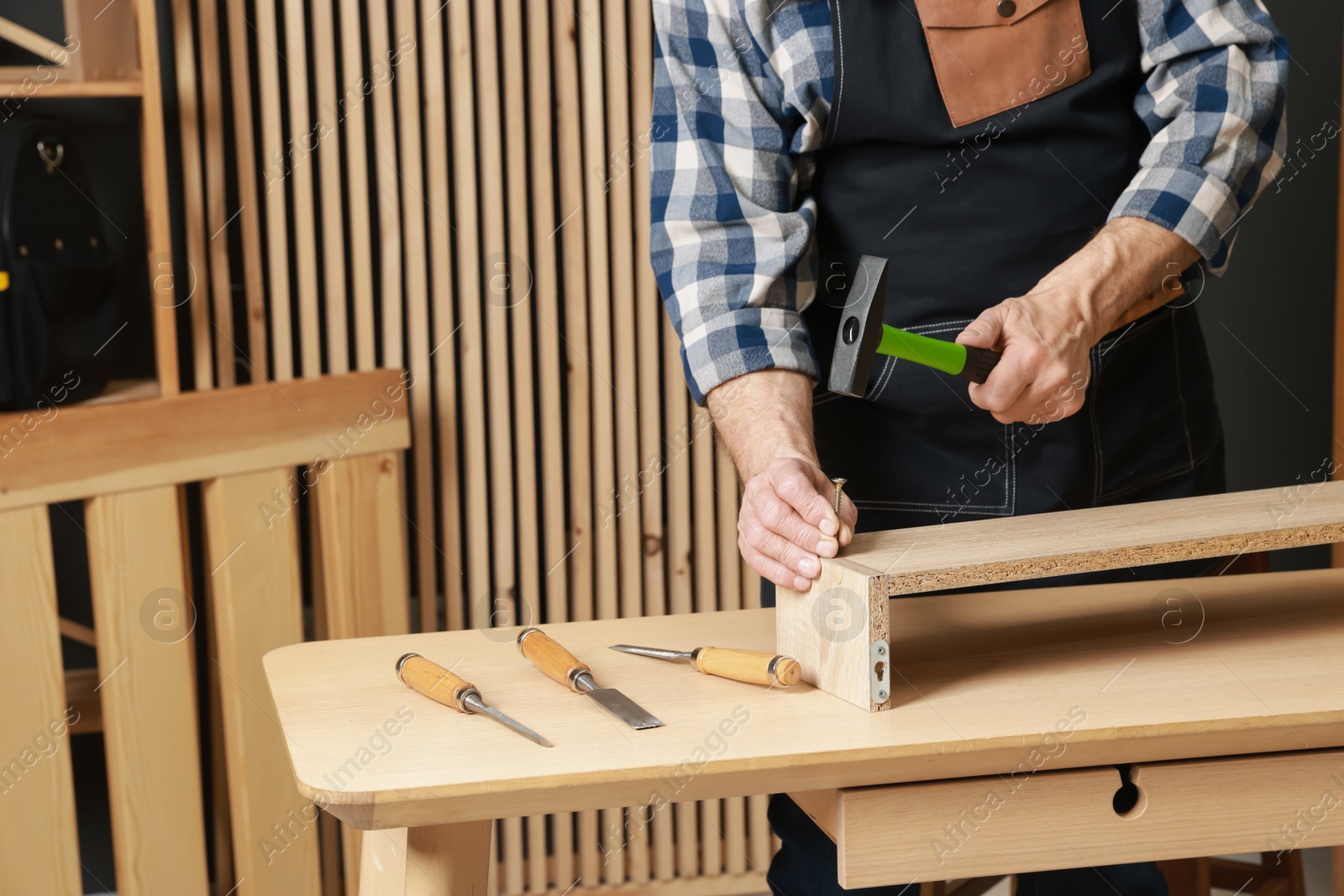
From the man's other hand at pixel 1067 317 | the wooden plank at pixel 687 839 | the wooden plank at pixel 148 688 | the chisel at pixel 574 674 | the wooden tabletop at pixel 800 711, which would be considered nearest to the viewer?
the wooden tabletop at pixel 800 711

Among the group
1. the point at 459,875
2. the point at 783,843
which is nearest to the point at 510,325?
the point at 783,843

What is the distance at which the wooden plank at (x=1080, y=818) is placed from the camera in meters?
1.08

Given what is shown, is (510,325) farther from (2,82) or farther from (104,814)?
(104,814)

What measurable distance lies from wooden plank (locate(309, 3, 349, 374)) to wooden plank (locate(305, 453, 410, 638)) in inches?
8.5

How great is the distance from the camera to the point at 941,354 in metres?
1.24

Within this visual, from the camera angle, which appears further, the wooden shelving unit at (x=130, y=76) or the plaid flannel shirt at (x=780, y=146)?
the wooden shelving unit at (x=130, y=76)

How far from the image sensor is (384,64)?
235 centimetres

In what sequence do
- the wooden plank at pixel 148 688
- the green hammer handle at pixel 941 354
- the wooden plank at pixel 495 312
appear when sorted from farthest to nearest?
the wooden plank at pixel 495 312 < the wooden plank at pixel 148 688 < the green hammer handle at pixel 941 354

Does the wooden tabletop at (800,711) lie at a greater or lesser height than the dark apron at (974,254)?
lesser

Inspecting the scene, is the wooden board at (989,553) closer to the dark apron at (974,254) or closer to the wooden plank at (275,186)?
the dark apron at (974,254)

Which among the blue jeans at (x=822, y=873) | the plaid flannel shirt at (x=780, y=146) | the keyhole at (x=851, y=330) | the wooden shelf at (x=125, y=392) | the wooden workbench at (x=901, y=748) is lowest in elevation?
the blue jeans at (x=822, y=873)

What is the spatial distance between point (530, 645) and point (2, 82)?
4.61 ft

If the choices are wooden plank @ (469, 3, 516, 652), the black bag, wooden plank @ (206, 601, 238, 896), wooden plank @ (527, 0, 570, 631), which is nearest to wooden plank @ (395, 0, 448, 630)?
wooden plank @ (469, 3, 516, 652)

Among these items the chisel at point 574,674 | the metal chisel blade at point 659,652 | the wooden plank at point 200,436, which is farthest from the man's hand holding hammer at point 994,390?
the wooden plank at point 200,436
